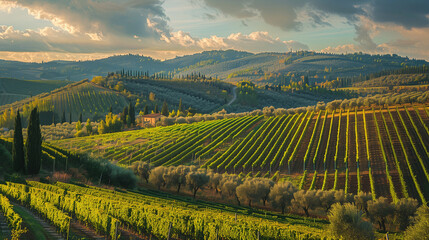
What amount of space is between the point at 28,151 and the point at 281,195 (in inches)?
1458

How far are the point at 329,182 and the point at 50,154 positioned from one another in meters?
48.6

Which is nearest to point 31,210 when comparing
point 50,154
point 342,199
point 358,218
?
point 358,218

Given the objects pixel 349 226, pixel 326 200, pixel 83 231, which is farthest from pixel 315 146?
pixel 83 231

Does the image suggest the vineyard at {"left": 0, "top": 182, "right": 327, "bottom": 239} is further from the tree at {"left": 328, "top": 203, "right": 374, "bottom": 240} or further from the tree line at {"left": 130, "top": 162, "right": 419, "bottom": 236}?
the tree line at {"left": 130, "top": 162, "right": 419, "bottom": 236}

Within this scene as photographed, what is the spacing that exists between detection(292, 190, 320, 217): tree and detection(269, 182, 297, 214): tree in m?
1.72

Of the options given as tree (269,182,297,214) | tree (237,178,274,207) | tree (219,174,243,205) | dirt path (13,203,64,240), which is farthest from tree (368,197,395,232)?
dirt path (13,203,64,240)

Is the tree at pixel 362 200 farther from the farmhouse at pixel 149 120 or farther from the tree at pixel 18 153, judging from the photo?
the farmhouse at pixel 149 120

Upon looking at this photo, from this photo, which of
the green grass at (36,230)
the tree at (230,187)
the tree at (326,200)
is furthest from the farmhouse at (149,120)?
the green grass at (36,230)

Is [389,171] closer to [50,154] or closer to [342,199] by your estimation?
[342,199]

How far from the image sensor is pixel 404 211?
163 feet

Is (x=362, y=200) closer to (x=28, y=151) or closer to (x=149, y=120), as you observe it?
(x=28, y=151)

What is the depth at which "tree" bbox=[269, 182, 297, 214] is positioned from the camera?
57500mm

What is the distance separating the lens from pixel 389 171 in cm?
6988

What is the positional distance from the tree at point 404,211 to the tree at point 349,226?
79.9ft
